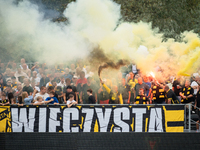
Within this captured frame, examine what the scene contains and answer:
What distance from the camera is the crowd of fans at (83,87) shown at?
9.49 m

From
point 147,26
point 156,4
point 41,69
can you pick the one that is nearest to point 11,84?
point 41,69

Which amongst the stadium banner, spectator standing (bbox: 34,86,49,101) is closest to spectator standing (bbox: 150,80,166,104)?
the stadium banner

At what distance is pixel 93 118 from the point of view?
817cm

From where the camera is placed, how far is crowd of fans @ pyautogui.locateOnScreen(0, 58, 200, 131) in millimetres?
9492

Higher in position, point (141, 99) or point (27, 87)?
point (27, 87)

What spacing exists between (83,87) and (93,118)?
2217mm

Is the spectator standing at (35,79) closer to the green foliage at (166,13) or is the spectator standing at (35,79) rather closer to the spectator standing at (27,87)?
the spectator standing at (27,87)

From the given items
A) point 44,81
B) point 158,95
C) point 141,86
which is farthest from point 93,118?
point 44,81

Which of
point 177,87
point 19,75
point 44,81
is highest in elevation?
point 19,75

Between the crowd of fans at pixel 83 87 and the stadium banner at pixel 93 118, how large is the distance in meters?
0.70

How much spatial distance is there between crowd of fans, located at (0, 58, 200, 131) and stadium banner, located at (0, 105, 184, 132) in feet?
2.28

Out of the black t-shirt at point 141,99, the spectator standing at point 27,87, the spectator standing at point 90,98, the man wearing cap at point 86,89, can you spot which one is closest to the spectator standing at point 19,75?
the spectator standing at point 27,87

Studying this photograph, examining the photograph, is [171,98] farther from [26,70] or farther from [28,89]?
[26,70]

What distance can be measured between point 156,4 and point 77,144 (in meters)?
9.63
